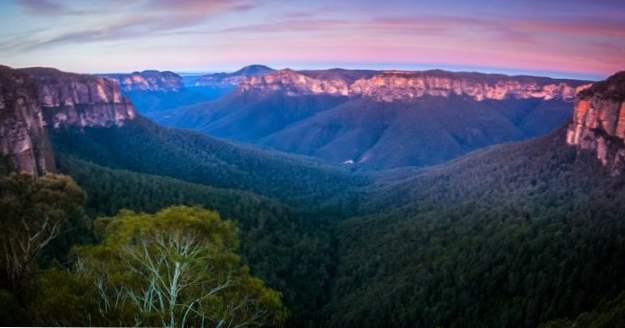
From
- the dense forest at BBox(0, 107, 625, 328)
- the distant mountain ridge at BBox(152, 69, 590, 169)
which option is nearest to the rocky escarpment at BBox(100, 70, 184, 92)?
the distant mountain ridge at BBox(152, 69, 590, 169)

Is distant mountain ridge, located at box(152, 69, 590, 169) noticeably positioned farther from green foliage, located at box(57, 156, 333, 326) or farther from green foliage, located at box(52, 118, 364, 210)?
green foliage, located at box(57, 156, 333, 326)

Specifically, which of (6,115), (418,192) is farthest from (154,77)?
(6,115)

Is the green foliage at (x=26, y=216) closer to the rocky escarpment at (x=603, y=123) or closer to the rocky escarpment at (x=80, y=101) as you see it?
the rocky escarpment at (x=603, y=123)

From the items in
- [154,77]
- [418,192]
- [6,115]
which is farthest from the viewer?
[154,77]

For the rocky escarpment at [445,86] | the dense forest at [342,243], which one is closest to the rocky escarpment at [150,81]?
the rocky escarpment at [445,86]

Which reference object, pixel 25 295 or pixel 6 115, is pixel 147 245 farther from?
pixel 6 115

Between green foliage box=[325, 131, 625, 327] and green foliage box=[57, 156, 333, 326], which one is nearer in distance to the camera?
green foliage box=[325, 131, 625, 327]

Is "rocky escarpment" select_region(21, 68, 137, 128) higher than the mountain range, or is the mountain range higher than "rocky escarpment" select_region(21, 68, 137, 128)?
"rocky escarpment" select_region(21, 68, 137, 128)
